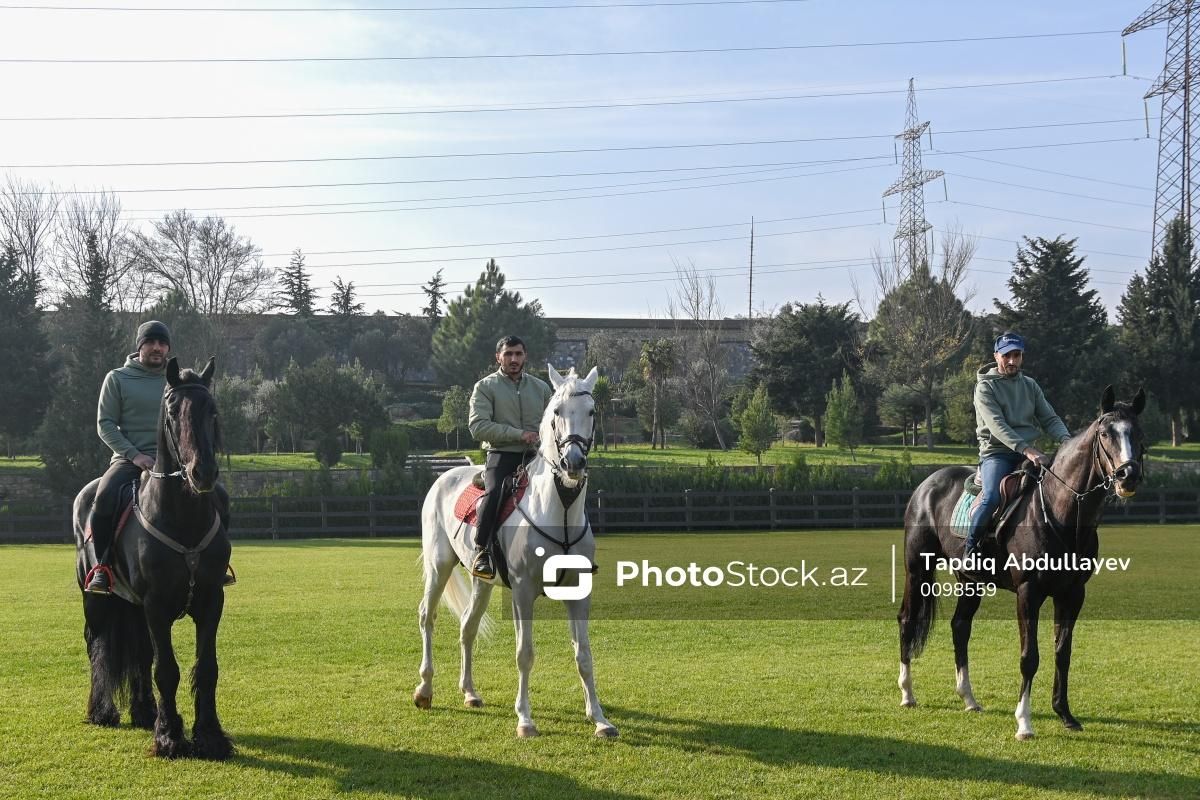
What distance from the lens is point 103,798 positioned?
5.48 metres

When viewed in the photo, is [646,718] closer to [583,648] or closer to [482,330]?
[583,648]

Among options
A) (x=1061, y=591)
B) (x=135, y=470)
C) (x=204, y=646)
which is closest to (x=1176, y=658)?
(x=1061, y=591)

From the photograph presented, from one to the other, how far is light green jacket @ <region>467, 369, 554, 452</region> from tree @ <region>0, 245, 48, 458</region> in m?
42.2

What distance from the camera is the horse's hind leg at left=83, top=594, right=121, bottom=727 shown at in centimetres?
696

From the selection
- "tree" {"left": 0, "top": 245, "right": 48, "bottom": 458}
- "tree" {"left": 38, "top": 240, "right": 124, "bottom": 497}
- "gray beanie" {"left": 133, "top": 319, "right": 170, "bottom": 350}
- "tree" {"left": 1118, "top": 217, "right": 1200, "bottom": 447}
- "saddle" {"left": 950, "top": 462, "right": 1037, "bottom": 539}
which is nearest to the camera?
"gray beanie" {"left": 133, "top": 319, "right": 170, "bottom": 350}

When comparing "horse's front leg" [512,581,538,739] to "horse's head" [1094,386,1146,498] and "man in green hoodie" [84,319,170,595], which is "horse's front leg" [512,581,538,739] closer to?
"man in green hoodie" [84,319,170,595]

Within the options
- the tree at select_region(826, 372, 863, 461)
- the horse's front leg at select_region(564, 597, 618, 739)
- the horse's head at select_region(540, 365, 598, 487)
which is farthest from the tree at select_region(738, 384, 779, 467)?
the horse's head at select_region(540, 365, 598, 487)

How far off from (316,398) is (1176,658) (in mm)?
35054

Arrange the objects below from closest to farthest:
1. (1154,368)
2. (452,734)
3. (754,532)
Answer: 1. (452,734)
2. (754,532)
3. (1154,368)

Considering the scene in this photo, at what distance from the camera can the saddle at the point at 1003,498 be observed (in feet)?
24.5

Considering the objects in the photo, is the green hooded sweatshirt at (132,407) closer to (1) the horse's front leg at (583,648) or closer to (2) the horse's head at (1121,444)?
(1) the horse's front leg at (583,648)

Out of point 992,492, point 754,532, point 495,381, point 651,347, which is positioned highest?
point 651,347

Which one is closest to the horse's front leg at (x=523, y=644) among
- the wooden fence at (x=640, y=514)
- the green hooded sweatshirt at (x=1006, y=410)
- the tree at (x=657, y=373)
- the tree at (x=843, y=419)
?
the green hooded sweatshirt at (x=1006, y=410)

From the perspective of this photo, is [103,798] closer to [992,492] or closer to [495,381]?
[495,381]
